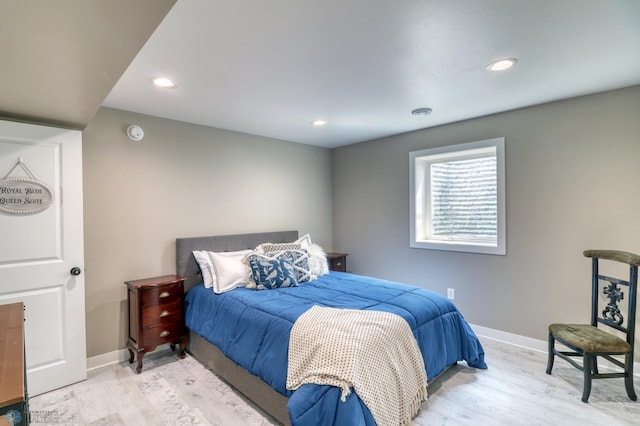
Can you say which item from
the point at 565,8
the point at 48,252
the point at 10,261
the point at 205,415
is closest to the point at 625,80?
the point at 565,8

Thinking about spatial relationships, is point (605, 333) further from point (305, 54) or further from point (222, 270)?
point (222, 270)

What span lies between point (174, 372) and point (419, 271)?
2844 mm

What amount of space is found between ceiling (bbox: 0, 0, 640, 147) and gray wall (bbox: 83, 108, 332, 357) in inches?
14.0

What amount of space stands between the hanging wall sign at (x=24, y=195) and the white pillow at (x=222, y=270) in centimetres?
130

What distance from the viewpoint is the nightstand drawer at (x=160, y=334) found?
8.93 ft

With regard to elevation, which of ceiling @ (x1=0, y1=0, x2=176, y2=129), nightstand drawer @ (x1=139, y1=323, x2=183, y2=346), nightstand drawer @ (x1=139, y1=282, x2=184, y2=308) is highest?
ceiling @ (x1=0, y1=0, x2=176, y2=129)

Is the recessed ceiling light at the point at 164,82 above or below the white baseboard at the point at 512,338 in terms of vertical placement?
above

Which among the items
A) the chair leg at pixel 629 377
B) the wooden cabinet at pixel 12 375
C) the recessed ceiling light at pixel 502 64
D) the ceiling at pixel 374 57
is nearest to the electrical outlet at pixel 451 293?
the chair leg at pixel 629 377

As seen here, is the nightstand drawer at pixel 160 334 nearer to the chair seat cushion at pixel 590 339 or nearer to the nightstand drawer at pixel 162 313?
the nightstand drawer at pixel 162 313

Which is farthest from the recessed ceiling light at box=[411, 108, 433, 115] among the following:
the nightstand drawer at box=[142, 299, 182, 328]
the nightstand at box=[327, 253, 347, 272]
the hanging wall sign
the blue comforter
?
the hanging wall sign

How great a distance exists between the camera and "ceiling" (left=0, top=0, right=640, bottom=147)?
127 centimetres

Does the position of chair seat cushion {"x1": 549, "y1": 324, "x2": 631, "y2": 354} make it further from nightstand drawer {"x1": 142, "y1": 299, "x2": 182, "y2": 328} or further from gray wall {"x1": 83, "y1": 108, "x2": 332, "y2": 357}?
nightstand drawer {"x1": 142, "y1": 299, "x2": 182, "y2": 328}

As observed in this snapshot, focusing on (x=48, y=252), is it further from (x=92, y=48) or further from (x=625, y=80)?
(x=625, y=80)

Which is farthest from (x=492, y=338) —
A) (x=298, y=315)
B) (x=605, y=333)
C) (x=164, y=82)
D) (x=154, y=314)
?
(x=164, y=82)
